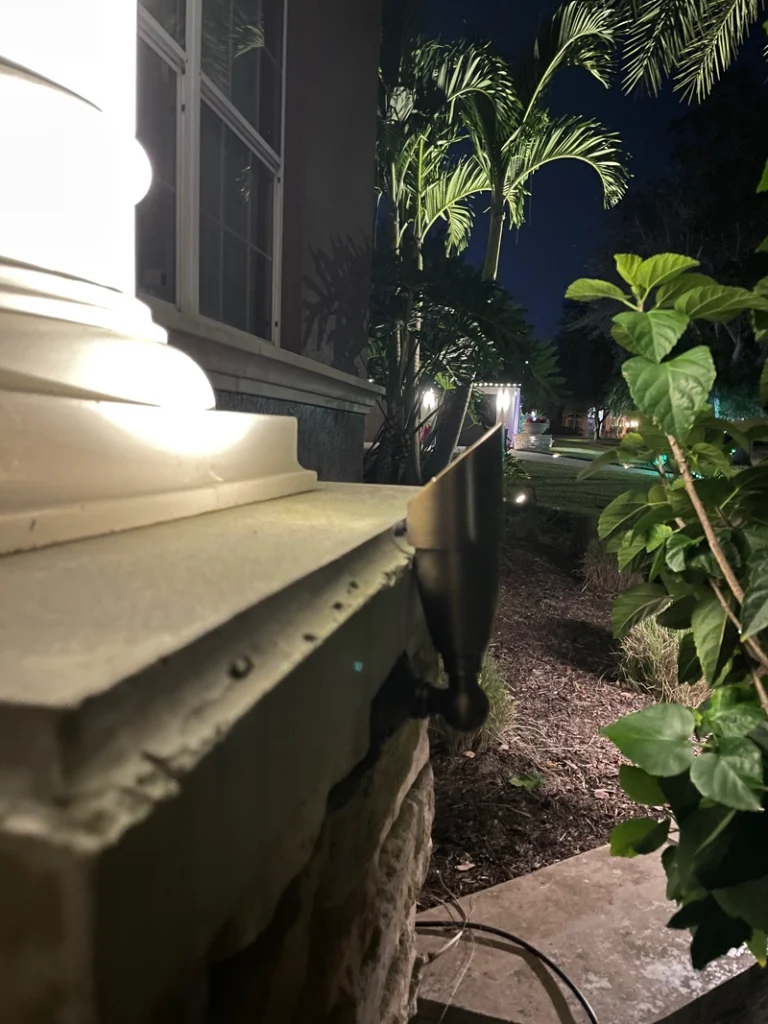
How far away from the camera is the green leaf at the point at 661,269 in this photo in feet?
4.84

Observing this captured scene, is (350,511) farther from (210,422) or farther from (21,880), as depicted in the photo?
(21,880)

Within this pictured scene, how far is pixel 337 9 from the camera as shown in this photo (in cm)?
493

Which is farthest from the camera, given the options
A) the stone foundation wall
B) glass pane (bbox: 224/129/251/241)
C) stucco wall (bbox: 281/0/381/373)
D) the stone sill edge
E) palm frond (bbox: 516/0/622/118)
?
palm frond (bbox: 516/0/622/118)

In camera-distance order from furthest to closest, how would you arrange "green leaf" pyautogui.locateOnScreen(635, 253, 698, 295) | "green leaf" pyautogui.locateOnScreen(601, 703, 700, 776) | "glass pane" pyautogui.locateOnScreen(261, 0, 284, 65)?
1. "glass pane" pyautogui.locateOnScreen(261, 0, 284, 65)
2. "green leaf" pyautogui.locateOnScreen(635, 253, 698, 295)
3. "green leaf" pyautogui.locateOnScreen(601, 703, 700, 776)

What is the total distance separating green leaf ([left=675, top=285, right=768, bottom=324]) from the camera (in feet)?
4.74

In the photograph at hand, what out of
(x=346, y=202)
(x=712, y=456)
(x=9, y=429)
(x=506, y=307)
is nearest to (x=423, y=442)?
(x=506, y=307)

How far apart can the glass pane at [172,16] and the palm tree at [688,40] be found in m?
5.41

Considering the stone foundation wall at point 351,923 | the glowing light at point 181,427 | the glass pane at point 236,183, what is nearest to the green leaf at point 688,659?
the stone foundation wall at point 351,923

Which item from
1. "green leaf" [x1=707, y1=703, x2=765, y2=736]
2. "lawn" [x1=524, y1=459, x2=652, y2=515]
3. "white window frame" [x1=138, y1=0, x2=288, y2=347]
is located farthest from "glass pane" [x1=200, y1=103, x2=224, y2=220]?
"lawn" [x1=524, y1=459, x2=652, y2=515]

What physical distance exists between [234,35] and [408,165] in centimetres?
528

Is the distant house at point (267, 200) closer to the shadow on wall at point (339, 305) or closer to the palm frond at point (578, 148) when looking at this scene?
the shadow on wall at point (339, 305)

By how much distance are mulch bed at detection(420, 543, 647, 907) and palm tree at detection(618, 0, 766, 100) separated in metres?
5.19

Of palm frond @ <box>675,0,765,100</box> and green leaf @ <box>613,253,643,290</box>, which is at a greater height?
palm frond @ <box>675,0,765,100</box>

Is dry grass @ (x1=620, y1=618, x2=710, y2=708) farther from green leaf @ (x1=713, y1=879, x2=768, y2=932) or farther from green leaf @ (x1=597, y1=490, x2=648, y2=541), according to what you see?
green leaf @ (x1=713, y1=879, x2=768, y2=932)
